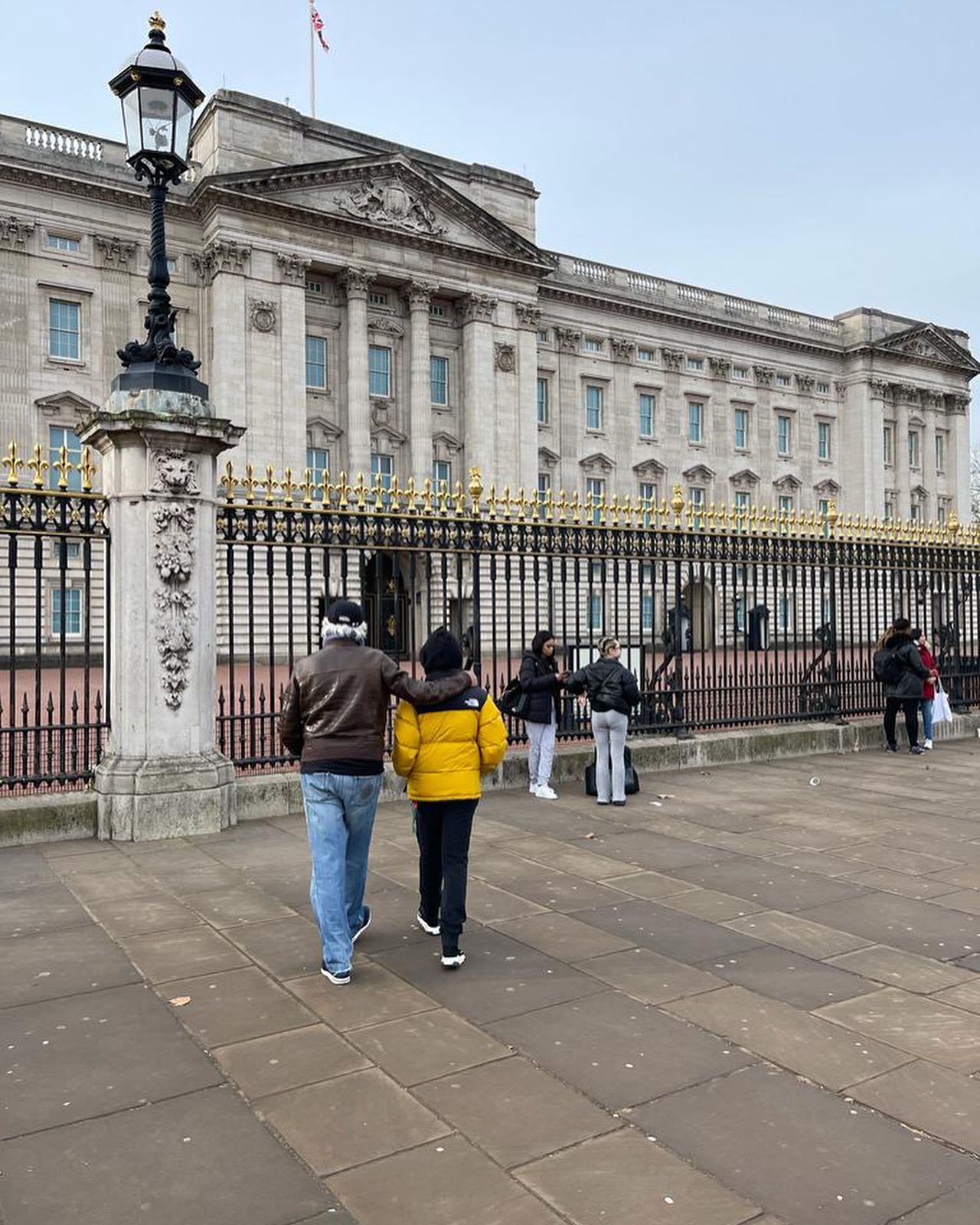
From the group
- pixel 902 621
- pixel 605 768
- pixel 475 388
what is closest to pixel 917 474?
pixel 475 388

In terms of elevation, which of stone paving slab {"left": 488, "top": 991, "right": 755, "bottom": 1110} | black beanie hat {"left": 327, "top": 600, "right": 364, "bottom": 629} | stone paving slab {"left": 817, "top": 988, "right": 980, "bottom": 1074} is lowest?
stone paving slab {"left": 817, "top": 988, "right": 980, "bottom": 1074}

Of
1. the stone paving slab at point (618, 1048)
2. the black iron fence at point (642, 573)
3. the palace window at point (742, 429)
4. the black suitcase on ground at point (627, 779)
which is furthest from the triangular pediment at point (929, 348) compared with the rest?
the stone paving slab at point (618, 1048)

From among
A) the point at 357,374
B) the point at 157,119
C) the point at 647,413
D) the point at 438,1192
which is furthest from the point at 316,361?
the point at 438,1192

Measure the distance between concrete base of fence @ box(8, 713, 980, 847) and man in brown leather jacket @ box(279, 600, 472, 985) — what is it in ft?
12.1

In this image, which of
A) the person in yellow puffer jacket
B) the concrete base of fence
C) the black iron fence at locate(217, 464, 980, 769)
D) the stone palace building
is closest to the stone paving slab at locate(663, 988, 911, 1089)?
the person in yellow puffer jacket

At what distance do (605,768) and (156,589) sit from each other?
4.69m

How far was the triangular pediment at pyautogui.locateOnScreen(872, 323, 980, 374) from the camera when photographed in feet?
201

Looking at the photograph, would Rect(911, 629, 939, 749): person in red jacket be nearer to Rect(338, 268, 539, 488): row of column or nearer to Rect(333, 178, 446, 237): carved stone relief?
Rect(338, 268, 539, 488): row of column

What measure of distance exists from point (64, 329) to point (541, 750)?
1285 inches

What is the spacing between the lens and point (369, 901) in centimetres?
670

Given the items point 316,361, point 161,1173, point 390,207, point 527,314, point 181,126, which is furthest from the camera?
point 527,314

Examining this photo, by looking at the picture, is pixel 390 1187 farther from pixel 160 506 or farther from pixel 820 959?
pixel 160 506

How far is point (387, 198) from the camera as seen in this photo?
41.8 meters

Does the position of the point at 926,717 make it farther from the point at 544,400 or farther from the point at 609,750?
the point at 544,400
